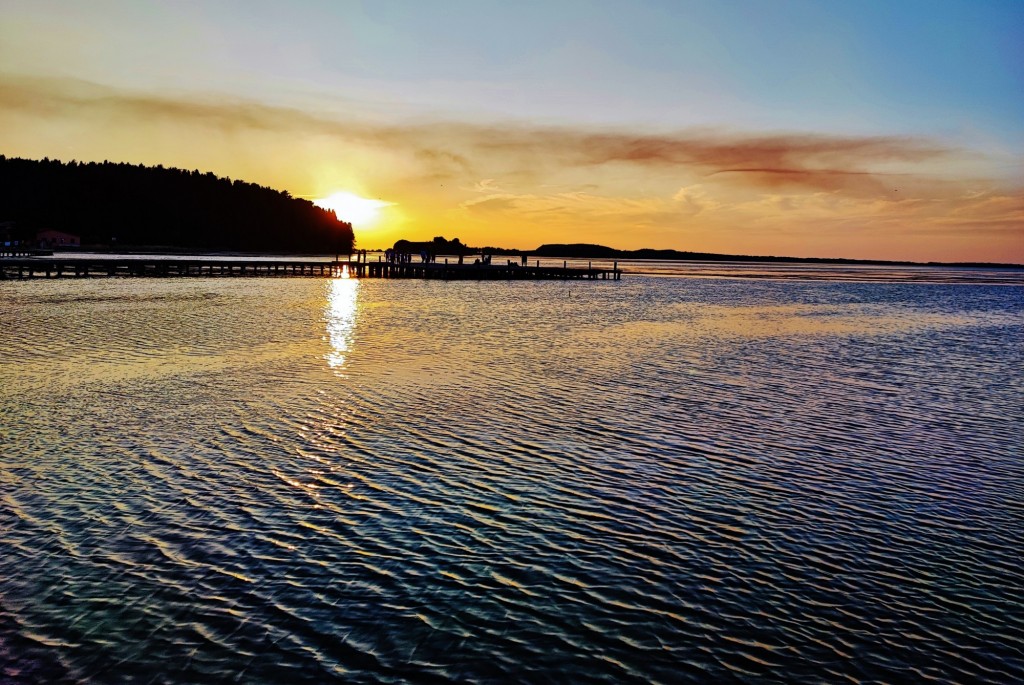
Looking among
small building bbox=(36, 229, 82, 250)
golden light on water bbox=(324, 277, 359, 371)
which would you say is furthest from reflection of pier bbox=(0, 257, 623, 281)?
small building bbox=(36, 229, 82, 250)

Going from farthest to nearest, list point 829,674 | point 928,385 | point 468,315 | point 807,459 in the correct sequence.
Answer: point 468,315
point 928,385
point 807,459
point 829,674

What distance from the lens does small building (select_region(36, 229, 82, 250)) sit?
→ 161 m

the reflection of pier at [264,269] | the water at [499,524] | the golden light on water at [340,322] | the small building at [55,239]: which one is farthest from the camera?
the small building at [55,239]

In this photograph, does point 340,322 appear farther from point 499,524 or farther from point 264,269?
point 264,269

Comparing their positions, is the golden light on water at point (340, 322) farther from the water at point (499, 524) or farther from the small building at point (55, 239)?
the small building at point (55, 239)

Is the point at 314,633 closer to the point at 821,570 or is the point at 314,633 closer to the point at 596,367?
the point at 821,570

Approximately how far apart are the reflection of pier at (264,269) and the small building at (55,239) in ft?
203

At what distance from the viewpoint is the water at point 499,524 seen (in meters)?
8.35

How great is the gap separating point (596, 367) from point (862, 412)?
1094cm

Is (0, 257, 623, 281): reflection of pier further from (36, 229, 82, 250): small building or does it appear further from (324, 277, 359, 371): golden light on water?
(36, 229, 82, 250): small building

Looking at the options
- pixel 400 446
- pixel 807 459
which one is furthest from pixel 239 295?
pixel 807 459

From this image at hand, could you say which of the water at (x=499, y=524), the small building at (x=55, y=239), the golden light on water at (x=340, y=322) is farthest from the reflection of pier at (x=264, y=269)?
the water at (x=499, y=524)

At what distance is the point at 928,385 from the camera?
26.9 metres

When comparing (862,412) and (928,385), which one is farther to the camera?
(928,385)
